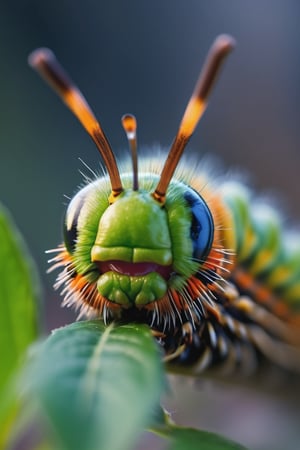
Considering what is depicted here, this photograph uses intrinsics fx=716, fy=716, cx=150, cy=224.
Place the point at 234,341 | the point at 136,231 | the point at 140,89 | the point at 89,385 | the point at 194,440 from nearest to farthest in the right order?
the point at 89,385 → the point at 194,440 → the point at 136,231 → the point at 234,341 → the point at 140,89

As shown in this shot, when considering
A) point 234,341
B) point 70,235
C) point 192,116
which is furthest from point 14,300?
point 234,341

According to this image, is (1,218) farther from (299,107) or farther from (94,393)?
(299,107)

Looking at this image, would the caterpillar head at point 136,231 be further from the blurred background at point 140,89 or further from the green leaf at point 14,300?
the blurred background at point 140,89

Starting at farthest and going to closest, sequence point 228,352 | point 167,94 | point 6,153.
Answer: point 167,94 → point 6,153 → point 228,352

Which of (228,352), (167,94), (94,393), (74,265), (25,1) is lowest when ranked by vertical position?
(228,352)

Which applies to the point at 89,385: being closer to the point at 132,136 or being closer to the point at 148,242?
the point at 148,242

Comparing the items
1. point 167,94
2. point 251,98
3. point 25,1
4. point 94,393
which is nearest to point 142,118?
point 167,94
